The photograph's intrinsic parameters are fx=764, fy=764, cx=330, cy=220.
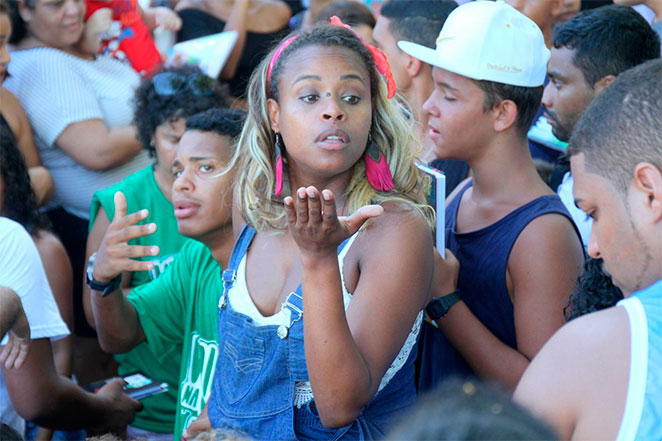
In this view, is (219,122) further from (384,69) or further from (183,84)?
(384,69)

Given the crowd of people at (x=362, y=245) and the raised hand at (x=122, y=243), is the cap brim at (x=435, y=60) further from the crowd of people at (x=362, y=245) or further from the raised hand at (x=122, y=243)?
the raised hand at (x=122, y=243)

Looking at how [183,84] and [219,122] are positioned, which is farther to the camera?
[183,84]

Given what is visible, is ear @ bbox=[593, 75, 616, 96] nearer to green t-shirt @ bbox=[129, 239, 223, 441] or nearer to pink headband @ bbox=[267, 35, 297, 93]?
pink headband @ bbox=[267, 35, 297, 93]

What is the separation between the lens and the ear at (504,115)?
239 cm

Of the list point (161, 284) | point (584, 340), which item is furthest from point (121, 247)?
point (584, 340)

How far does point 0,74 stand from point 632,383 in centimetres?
309

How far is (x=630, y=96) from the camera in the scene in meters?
1.37

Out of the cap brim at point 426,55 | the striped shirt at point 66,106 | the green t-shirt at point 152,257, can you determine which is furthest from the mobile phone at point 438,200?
the striped shirt at point 66,106

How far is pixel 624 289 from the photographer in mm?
1383

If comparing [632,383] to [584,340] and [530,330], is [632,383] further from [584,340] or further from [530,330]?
[530,330]

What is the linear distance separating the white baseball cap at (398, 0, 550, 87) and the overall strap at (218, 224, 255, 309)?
2.78 ft

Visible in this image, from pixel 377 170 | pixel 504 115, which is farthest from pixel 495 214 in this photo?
pixel 377 170

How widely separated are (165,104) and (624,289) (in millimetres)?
2398

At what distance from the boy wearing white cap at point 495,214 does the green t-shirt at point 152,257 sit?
1.02m
